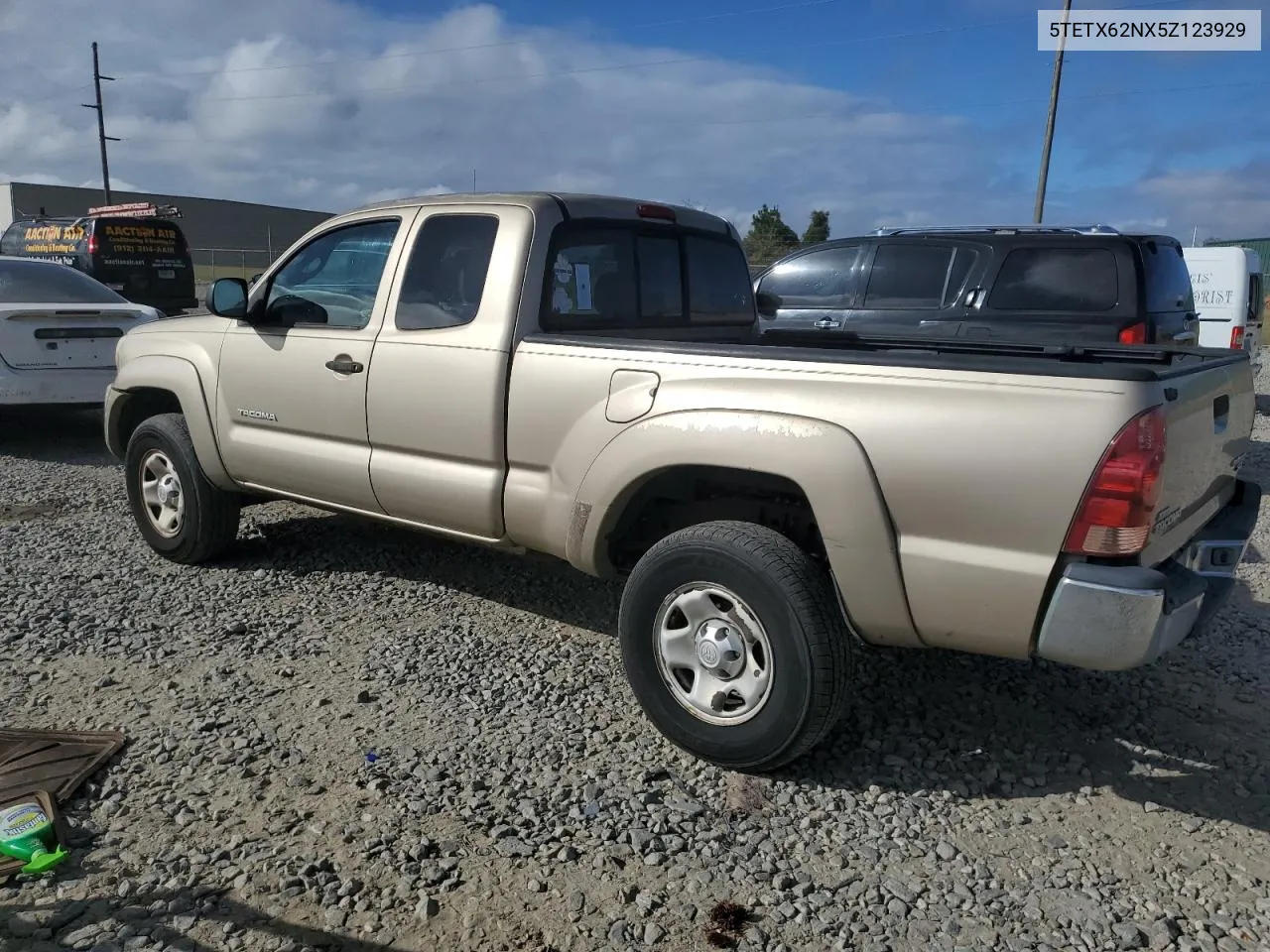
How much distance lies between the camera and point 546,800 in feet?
10.7

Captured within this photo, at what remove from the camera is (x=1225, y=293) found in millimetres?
12555

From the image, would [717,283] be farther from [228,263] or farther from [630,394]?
[228,263]

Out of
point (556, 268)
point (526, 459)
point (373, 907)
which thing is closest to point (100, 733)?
point (373, 907)

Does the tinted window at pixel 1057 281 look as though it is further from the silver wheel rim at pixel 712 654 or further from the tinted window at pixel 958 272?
→ the silver wheel rim at pixel 712 654

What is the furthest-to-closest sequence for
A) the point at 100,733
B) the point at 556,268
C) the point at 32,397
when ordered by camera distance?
1. the point at 32,397
2. the point at 556,268
3. the point at 100,733

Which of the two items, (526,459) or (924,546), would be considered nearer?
(924,546)

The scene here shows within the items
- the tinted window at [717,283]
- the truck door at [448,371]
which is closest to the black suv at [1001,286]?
the tinted window at [717,283]

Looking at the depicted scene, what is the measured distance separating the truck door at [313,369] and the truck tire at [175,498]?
0.31 metres

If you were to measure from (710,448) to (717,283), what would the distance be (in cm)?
193

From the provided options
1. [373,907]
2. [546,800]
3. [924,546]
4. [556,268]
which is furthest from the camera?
[556,268]

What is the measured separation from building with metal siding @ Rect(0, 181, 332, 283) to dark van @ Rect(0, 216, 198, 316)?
21.7 meters

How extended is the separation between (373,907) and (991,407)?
216 centimetres

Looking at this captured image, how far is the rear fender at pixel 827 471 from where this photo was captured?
307 cm

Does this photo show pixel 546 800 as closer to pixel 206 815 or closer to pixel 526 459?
pixel 206 815
